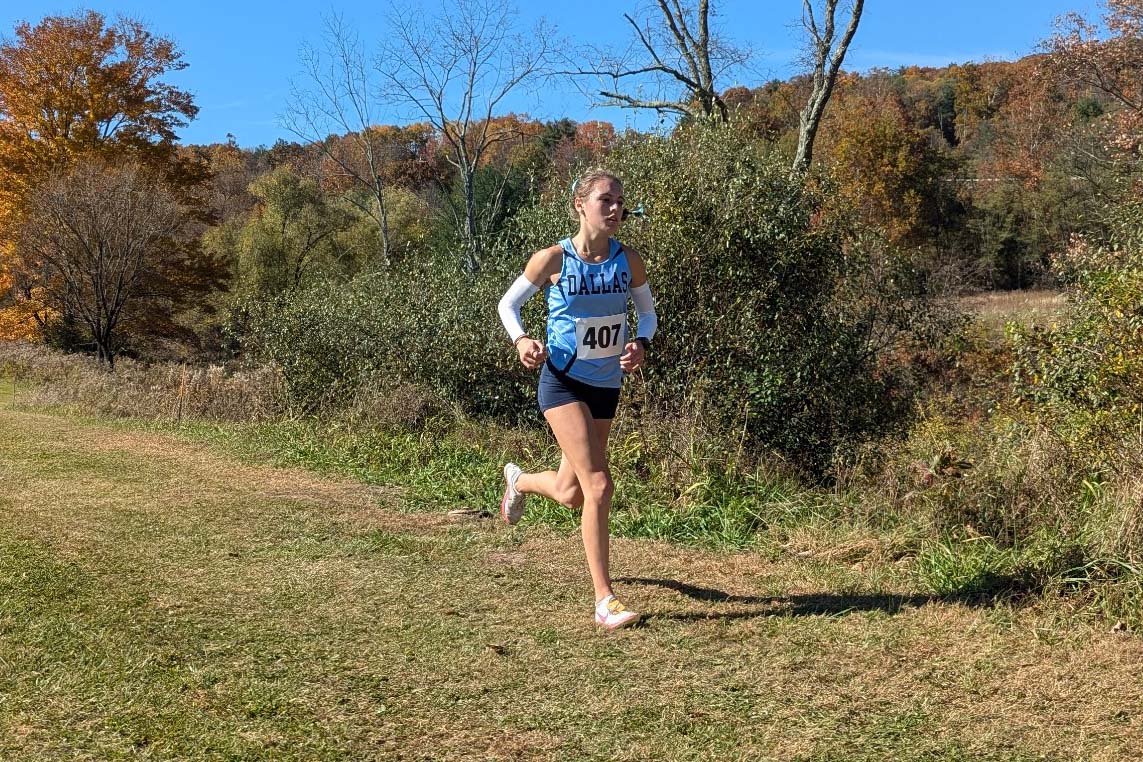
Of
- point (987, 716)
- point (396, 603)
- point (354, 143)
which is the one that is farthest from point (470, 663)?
point (354, 143)

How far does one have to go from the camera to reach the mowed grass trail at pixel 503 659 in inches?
129

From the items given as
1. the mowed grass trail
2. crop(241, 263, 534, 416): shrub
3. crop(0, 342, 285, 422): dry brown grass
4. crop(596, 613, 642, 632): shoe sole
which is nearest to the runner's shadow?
the mowed grass trail

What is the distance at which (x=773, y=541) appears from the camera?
6172mm

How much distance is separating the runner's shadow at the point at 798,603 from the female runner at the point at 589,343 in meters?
0.46

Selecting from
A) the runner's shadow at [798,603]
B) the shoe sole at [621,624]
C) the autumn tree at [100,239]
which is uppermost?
the autumn tree at [100,239]

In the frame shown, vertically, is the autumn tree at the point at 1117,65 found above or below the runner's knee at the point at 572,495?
above

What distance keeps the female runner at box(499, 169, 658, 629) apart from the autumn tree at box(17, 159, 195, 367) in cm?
2154

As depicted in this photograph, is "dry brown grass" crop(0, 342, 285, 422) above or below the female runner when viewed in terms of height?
below

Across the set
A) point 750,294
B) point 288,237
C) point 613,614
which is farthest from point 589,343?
point 288,237

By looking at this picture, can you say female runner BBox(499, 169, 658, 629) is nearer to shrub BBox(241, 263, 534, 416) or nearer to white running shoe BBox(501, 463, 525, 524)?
white running shoe BBox(501, 463, 525, 524)

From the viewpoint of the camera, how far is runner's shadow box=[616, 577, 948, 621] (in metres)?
4.71

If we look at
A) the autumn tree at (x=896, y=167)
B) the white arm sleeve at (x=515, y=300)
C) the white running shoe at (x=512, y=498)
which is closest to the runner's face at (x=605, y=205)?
the white arm sleeve at (x=515, y=300)

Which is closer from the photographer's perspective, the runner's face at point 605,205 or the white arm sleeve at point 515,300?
the runner's face at point 605,205

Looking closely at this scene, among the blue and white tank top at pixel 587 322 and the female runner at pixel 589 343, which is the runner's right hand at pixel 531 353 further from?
the blue and white tank top at pixel 587 322
